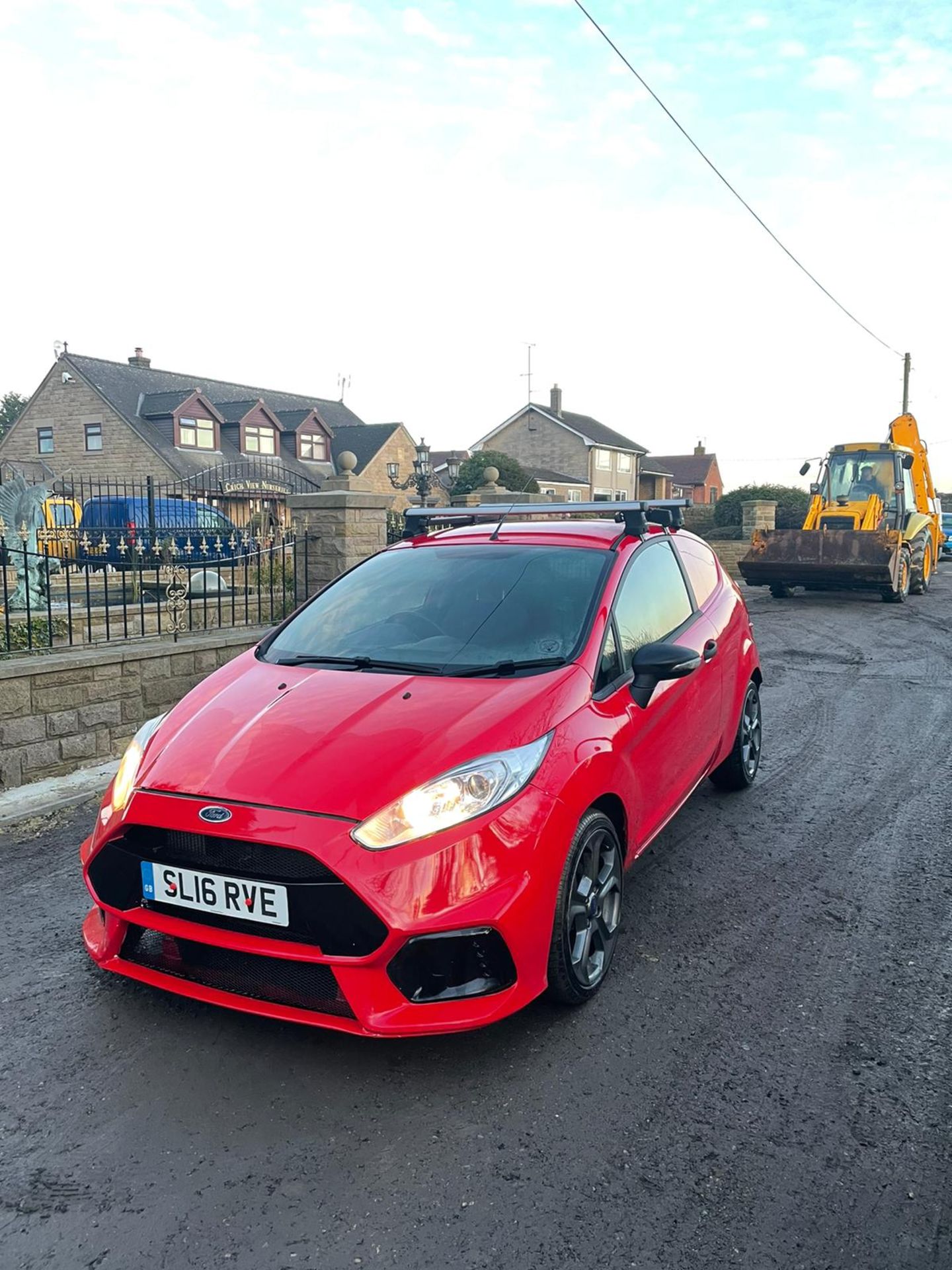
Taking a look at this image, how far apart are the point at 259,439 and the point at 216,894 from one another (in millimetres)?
41132

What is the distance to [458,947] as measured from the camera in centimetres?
268

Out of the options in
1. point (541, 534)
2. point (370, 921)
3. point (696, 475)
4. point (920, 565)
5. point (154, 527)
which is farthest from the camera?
point (696, 475)

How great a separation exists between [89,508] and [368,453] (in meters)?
32.7

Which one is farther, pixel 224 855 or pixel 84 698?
pixel 84 698

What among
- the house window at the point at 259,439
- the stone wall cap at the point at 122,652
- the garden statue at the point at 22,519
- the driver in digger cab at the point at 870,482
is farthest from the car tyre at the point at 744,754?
the house window at the point at 259,439

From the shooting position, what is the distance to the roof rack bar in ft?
14.7

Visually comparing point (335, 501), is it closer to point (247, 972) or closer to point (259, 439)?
point (247, 972)

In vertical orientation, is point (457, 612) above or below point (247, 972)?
above

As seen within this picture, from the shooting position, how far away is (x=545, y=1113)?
2.60 meters

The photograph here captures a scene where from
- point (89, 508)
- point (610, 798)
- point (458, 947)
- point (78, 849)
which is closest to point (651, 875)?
point (610, 798)

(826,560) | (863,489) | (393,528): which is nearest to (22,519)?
(393,528)

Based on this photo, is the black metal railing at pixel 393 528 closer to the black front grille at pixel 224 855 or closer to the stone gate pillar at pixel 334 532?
the stone gate pillar at pixel 334 532

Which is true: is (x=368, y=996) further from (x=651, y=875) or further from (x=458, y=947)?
(x=651, y=875)

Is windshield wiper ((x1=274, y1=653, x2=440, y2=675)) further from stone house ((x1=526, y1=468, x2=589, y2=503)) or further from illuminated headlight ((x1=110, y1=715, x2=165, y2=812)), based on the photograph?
stone house ((x1=526, y1=468, x2=589, y2=503))
